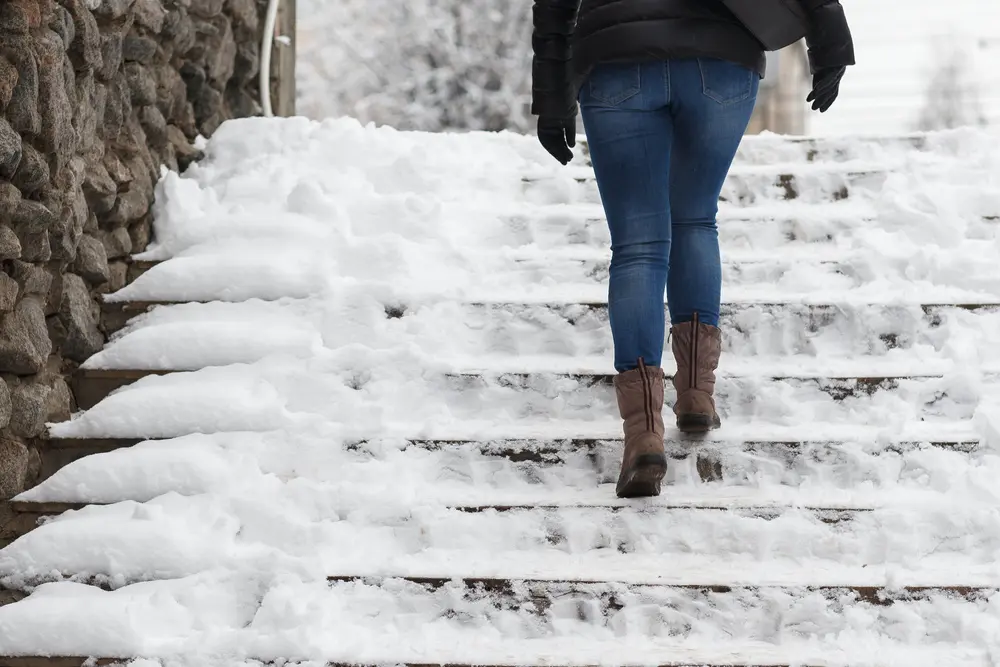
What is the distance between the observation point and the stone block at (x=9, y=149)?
7.80 ft

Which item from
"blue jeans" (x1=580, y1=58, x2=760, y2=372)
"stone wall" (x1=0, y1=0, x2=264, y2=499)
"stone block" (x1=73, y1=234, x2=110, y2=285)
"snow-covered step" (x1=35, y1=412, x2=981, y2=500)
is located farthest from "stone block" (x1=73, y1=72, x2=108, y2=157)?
"blue jeans" (x1=580, y1=58, x2=760, y2=372)

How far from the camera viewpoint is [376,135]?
162 inches

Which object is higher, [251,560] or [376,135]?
A: [376,135]

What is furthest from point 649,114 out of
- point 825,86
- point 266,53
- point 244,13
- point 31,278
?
point 266,53

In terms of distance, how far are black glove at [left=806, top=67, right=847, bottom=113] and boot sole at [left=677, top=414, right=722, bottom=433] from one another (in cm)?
79

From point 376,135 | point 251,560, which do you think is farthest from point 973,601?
point 376,135

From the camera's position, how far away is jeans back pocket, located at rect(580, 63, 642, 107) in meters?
2.40

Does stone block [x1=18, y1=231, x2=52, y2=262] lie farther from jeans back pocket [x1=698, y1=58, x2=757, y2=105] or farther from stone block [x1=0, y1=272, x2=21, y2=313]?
jeans back pocket [x1=698, y1=58, x2=757, y2=105]

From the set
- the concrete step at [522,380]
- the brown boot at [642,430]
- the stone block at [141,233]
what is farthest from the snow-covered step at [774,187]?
the brown boot at [642,430]

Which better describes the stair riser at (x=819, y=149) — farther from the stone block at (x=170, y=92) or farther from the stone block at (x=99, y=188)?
the stone block at (x=99, y=188)

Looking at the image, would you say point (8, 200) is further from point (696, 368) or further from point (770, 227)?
point (770, 227)

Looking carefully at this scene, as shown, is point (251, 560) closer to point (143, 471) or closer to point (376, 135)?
point (143, 471)

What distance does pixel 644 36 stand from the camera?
234cm

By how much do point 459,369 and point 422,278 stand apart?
486 mm
